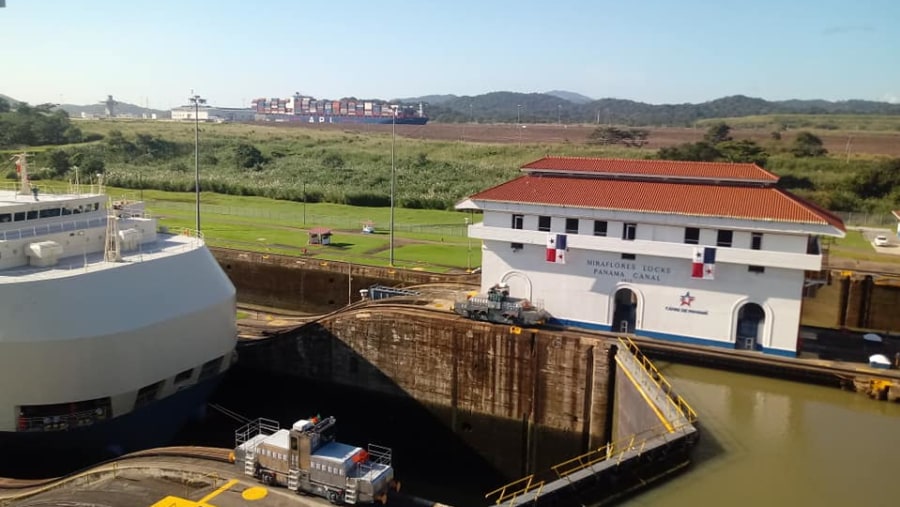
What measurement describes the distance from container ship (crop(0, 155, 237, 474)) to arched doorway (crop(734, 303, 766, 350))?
20.8 meters

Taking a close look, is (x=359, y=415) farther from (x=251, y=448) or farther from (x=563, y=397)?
(x=251, y=448)

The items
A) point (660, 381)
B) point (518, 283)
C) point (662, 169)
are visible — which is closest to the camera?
point (660, 381)

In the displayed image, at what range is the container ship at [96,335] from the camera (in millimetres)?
22141

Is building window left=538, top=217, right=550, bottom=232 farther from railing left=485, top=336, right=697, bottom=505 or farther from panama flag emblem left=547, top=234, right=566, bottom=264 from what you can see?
railing left=485, top=336, right=697, bottom=505

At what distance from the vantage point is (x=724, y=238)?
27.7 m

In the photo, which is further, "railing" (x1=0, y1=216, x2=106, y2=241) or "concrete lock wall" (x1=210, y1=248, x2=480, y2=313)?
"concrete lock wall" (x1=210, y1=248, x2=480, y2=313)

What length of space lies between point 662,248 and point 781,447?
9980mm

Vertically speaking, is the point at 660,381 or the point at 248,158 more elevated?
the point at 248,158

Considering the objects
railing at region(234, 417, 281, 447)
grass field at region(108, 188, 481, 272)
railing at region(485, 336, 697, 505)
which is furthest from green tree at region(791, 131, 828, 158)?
railing at region(234, 417, 281, 447)

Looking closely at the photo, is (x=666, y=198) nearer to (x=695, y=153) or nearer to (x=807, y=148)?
(x=695, y=153)

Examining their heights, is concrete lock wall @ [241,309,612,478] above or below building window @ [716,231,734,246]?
below

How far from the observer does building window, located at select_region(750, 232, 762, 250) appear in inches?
1064

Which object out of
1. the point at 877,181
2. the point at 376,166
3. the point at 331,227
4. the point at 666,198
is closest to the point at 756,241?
the point at 666,198

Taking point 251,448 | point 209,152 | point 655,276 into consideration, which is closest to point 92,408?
point 251,448
